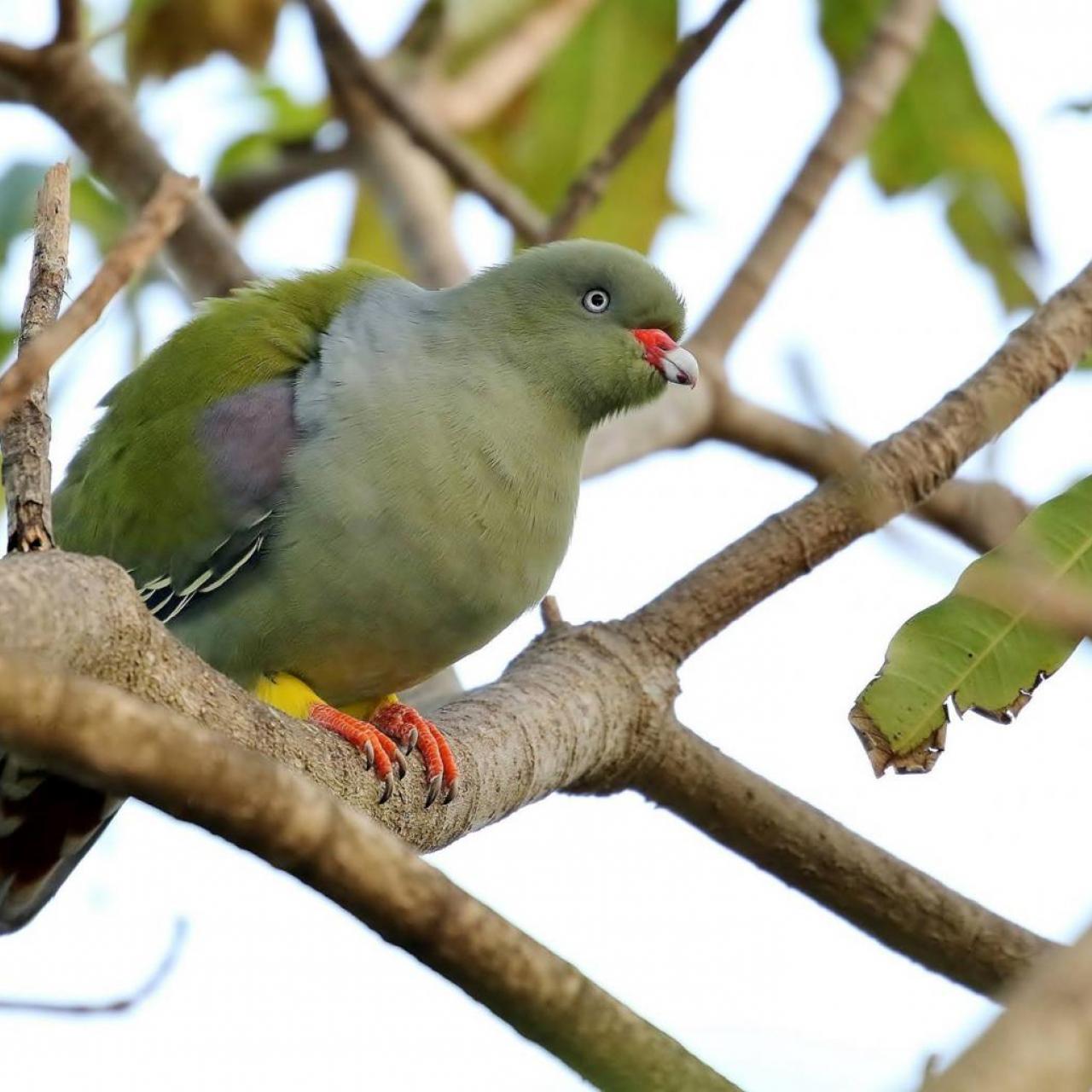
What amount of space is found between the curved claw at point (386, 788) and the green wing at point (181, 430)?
2.45 feet

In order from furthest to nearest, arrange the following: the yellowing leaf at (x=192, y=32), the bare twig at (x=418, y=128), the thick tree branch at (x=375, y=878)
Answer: the yellowing leaf at (x=192, y=32)
the bare twig at (x=418, y=128)
the thick tree branch at (x=375, y=878)

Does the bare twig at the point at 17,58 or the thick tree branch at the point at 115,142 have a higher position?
the thick tree branch at the point at 115,142

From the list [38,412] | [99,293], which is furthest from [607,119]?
[99,293]

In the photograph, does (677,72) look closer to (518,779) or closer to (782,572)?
(782,572)

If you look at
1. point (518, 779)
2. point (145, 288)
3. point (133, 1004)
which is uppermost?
point (145, 288)

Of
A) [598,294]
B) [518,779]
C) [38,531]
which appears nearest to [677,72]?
[598,294]

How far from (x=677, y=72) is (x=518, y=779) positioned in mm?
1989

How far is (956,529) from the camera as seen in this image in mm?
4461

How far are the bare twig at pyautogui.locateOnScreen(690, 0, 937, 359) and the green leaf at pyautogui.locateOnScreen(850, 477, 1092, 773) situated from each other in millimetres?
1968

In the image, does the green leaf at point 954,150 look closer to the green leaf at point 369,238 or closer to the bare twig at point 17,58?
the green leaf at point 369,238

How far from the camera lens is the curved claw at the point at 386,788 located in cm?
259

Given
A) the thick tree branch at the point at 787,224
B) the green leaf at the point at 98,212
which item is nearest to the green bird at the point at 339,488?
the thick tree branch at the point at 787,224

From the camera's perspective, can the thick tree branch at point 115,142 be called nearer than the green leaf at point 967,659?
No

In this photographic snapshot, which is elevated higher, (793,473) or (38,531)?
(793,473)
